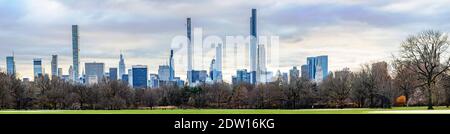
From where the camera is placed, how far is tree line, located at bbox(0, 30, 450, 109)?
3238cm

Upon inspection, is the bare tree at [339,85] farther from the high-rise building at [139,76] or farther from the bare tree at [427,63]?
the high-rise building at [139,76]

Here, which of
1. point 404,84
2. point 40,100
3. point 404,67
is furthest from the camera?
point 40,100

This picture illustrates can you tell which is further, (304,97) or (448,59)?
(304,97)

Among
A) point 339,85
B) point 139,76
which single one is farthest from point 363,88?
point 139,76

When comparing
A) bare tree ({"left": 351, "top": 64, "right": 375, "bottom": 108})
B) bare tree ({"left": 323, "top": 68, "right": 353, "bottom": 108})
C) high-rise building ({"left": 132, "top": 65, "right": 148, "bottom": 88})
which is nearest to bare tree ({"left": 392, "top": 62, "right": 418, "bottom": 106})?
bare tree ({"left": 351, "top": 64, "right": 375, "bottom": 108})

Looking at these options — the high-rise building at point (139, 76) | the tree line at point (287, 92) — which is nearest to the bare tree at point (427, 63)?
the tree line at point (287, 92)

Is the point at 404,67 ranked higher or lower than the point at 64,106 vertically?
higher

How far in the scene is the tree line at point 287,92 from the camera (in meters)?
32.4

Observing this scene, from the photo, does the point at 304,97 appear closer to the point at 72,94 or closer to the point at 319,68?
the point at 72,94

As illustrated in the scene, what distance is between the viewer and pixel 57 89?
124 ft

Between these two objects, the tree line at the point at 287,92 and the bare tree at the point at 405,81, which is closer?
the tree line at the point at 287,92
